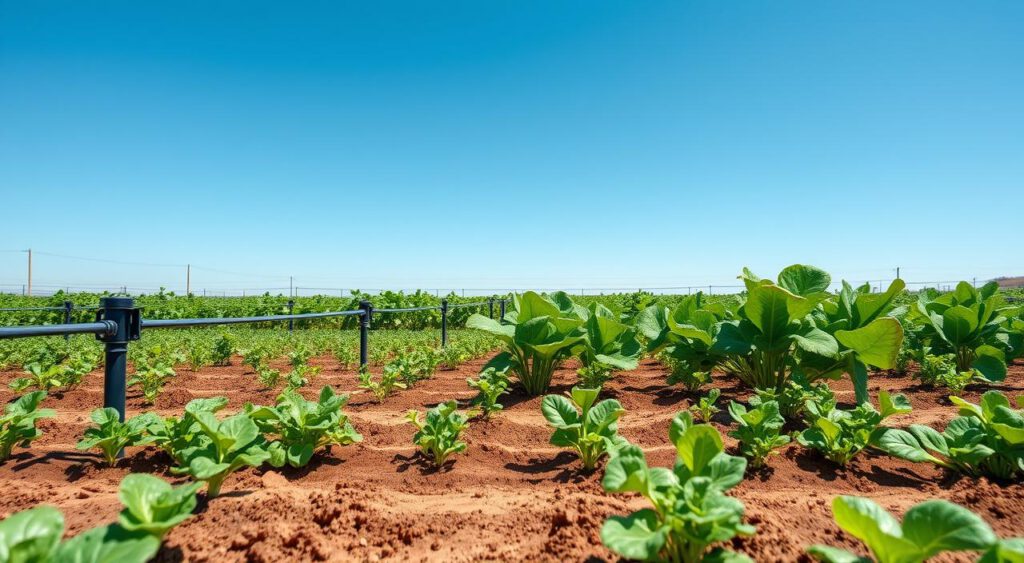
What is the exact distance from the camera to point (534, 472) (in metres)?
2.30

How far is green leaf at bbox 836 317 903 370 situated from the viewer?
9.10ft

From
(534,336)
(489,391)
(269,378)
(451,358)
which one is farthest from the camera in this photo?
(451,358)

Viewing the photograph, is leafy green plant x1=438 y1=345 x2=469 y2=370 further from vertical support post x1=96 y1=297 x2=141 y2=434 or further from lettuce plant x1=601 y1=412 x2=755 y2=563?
lettuce plant x1=601 y1=412 x2=755 y2=563

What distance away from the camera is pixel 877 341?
286 centimetres

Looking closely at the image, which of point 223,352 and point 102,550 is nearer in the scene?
point 102,550

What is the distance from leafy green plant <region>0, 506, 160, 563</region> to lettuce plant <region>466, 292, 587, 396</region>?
246 cm

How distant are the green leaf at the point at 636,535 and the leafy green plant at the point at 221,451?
131cm

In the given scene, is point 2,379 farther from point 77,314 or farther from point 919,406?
point 77,314

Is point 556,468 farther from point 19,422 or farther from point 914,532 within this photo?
point 19,422

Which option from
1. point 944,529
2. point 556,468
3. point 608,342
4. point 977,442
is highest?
point 608,342

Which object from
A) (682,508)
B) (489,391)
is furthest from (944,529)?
(489,391)

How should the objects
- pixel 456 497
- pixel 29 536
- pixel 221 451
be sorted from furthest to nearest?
pixel 456 497, pixel 221 451, pixel 29 536

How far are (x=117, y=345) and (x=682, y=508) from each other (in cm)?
259

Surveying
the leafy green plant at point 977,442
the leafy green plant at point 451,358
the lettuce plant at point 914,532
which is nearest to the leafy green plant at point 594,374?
the leafy green plant at point 977,442
